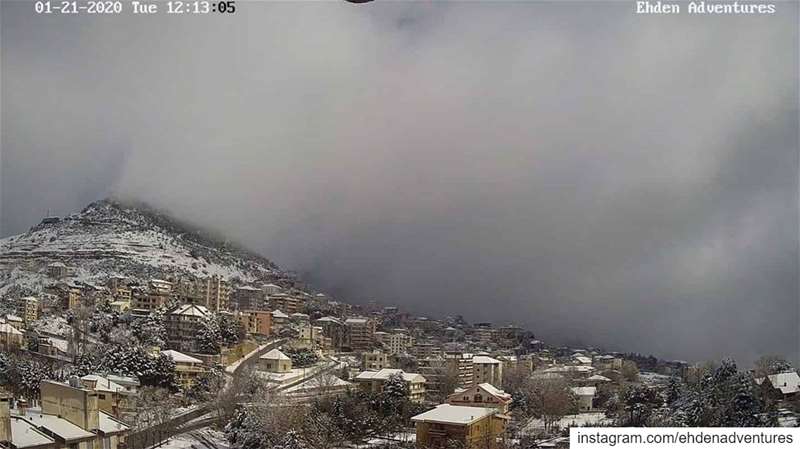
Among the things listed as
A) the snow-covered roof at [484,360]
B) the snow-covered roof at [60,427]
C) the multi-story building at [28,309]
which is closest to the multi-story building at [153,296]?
the multi-story building at [28,309]

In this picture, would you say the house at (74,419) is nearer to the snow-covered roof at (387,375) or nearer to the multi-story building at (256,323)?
the multi-story building at (256,323)

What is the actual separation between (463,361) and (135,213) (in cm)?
344

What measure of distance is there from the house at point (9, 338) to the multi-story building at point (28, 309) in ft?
0.45

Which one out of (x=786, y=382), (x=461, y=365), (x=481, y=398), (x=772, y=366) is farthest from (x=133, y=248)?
(x=786, y=382)

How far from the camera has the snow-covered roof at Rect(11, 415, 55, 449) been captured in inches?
245

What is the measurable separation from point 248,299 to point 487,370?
235 cm

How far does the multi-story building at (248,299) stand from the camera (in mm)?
7696

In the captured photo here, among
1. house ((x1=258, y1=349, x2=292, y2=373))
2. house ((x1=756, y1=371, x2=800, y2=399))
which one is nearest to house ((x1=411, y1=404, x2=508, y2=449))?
house ((x1=258, y1=349, x2=292, y2=373))

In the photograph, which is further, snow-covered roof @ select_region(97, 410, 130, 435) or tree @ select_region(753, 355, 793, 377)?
tree @ select_region(753, 355, 793, 377)

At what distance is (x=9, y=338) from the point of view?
708 cm

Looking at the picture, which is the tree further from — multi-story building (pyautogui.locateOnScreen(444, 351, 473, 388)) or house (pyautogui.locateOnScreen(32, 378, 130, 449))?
house (pyautogui.locateOnScreen(32, 378, 130, 449))

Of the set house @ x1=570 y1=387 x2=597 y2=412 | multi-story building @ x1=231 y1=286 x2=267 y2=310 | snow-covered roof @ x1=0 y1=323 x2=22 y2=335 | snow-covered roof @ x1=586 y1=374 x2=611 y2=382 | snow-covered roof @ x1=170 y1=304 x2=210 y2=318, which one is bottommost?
house @ x1=570 y1=387 x2=597 y2=412

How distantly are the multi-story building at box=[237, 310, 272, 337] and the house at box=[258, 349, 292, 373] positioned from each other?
21 cm

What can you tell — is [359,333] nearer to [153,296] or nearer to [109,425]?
[153,296]
